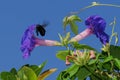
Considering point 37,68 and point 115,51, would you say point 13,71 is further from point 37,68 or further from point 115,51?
point 115,51

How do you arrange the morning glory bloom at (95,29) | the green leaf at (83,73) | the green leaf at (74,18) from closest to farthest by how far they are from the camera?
the green leaf at (83,73) → the morning glory bloom at (95,29) → the green leaf at (74,18)

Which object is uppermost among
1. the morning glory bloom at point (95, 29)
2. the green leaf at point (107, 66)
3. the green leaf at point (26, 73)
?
the morning glory bloom at point (95, 29)

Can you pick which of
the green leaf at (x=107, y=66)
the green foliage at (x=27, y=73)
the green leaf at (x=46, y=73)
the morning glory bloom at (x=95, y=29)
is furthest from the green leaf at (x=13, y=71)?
the green leaf at (x=107, y=66)

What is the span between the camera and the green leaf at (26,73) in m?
1.50

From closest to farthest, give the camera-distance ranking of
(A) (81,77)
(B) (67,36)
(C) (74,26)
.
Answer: (A) (81,77)
(B) (67,36)
(C) (74,26)

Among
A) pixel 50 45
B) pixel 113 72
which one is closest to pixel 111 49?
pixel 113 72

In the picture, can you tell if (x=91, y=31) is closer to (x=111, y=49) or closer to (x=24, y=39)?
(x=111, y=49)

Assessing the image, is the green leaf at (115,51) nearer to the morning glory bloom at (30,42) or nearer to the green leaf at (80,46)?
the green leaf at (80,46)

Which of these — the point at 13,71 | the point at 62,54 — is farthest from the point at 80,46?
the point at 13,71

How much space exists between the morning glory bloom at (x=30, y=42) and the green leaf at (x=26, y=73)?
76mm

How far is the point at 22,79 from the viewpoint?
58.8 inches

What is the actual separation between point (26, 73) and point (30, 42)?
164 mm

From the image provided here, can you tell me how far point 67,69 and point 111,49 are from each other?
0.68 feet

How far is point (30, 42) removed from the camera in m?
1.61
